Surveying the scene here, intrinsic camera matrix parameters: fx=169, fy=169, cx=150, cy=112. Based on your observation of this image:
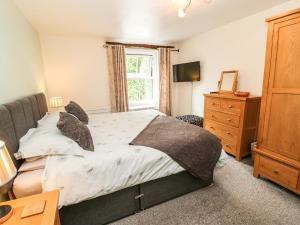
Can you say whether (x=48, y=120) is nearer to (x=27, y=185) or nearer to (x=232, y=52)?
(x=27, y=185)

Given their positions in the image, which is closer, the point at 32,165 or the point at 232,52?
the point at 32,165

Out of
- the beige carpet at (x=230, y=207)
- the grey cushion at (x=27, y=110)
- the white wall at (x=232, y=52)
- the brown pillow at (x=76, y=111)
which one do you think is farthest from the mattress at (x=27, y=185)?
the white wall at (x=232, y=52)

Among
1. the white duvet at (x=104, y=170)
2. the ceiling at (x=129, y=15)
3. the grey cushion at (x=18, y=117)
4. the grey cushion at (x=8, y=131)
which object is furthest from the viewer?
the ceiling at (x=129, y=15)

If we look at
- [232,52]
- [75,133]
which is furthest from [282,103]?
[75,133]

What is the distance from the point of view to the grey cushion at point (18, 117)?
141cm

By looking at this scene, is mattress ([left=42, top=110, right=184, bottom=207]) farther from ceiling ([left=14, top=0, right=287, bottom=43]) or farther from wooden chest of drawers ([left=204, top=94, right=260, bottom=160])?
ceiling ([left=14, top=0, right=287, bottom=43])

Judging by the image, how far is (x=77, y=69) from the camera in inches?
145

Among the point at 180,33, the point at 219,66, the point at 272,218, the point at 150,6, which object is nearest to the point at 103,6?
the point at 150,6

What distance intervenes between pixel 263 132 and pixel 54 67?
12.6 feet

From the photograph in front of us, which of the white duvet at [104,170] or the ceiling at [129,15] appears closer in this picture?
the white duvet at [104,170]

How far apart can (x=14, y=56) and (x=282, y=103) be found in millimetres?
3011

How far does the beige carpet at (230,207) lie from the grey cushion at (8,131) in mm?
1106

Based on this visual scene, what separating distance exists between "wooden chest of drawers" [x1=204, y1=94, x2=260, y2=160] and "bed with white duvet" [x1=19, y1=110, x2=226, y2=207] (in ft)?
4.67

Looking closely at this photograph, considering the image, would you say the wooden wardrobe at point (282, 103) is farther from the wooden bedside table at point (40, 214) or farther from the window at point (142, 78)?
the window at point (142, 78)
